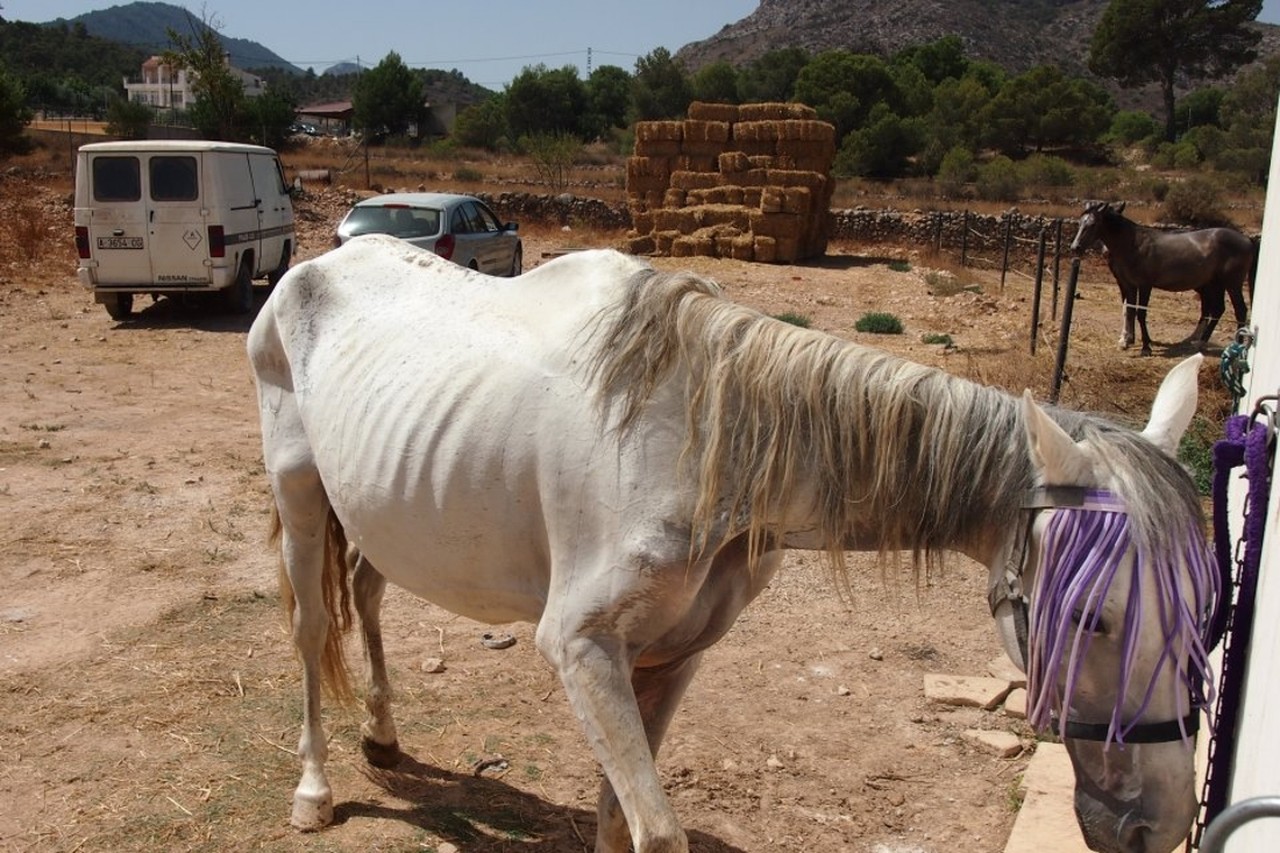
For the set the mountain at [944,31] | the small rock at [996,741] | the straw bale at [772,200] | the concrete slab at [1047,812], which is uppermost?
the mountain at [944,31]

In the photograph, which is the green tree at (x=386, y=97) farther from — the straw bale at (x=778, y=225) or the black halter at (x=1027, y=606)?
the black halter at (x=1027, y=606)

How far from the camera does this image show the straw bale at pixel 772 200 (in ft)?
67.2

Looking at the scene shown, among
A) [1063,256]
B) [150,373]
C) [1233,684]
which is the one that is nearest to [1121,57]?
[1063,256]

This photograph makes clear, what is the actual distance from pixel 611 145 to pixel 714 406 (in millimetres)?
54213

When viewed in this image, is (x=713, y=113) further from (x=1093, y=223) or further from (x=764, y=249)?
(x=1093, y=223)

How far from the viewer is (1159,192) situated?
111ft

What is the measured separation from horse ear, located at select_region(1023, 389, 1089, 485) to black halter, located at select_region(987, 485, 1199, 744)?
0.02 m

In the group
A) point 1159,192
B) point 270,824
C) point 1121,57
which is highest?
point 1121,57

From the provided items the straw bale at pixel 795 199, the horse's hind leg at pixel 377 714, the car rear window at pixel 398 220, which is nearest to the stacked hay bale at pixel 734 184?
the straw bale at pixel 795 199

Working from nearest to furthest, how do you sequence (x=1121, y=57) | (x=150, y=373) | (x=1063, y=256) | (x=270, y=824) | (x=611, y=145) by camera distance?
(x=270, y=824) < (x=150, y=373) < (x=1063, y=256) < (x=611, y=145) < (x=1121, y=57)

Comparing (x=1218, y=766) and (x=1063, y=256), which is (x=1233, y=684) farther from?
(x=1063, y=256)

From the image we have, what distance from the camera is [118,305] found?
13.0 m

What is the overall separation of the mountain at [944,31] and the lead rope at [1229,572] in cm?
9590

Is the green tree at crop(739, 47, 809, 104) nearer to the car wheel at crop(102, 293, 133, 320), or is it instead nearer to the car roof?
the car roof
